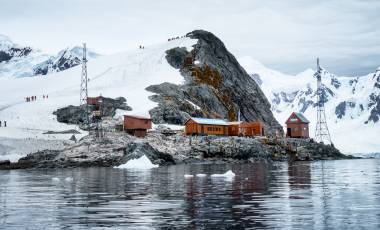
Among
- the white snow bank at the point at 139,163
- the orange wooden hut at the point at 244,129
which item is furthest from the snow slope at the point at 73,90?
the white snow bank at the point at 139,163

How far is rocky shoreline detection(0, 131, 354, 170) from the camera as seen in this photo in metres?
98.5

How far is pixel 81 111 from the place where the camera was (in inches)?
5379

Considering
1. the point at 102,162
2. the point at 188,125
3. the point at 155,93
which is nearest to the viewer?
the point at 102,162

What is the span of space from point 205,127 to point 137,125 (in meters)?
19.5

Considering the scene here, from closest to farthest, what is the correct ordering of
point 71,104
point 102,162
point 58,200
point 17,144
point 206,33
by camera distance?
point 58,200, point 102,162, point 17,144, point 71,104, point 206,33

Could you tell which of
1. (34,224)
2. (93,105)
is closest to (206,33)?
(93,105)

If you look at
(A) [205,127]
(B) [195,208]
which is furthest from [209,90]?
(B) [195,208]

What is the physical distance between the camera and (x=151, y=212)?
28.5 meters

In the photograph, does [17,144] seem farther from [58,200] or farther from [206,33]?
[206,33]

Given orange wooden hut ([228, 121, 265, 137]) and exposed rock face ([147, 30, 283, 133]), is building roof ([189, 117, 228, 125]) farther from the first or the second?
exposed rock face ([147, 30, 283, 133])

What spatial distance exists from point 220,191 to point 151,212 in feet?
40.7

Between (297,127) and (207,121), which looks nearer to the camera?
(207,121)

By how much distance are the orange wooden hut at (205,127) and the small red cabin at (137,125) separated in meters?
10.9

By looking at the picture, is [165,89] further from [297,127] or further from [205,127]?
[297,127]
